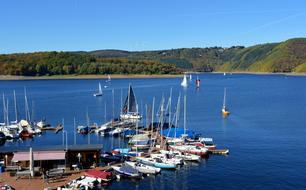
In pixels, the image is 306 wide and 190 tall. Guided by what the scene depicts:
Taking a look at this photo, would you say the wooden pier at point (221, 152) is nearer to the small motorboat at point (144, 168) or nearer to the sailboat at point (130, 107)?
the small motorboat at point (144, 168)

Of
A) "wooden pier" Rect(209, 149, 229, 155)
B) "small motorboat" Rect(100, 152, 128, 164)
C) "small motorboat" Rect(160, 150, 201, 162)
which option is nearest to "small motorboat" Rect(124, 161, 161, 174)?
"small motorboat" Rect(100, 152, 128, 164)

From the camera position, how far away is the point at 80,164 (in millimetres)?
44000

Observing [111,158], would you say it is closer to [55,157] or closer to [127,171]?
[127,171]

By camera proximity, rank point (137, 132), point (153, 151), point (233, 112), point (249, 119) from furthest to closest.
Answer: point (233, 112)
point (249, 119)
point (137, 132)
point (153, 151)

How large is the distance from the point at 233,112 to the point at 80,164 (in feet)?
184

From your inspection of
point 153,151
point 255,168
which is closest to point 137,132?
point 153,151

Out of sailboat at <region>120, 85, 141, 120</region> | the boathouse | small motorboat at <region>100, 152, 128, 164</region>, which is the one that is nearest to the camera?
the boathouse

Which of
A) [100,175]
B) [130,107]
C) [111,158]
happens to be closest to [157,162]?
[111,158]

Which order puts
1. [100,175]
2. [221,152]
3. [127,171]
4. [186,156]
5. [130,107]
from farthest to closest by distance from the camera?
[130,107] < [221,152] < [186,156] < [127,171] < [100,175]

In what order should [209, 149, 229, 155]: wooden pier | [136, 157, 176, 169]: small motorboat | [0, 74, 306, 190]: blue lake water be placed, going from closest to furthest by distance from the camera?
[0, 74, 306, 190]: blue lake water → [136, 157, 176, 169]: small motorboat → [209, 149, 229, 155]: wooden pier

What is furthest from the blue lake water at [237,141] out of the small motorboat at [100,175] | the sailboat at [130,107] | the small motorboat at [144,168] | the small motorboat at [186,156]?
the sailboat at [130,107]

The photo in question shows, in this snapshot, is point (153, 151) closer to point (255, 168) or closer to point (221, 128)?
point (255, 168)

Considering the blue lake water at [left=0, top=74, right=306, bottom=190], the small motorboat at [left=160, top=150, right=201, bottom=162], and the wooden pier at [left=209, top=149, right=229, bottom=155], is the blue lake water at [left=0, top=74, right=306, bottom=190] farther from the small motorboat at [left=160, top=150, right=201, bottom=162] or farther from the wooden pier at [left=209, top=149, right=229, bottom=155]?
the small motorboat at [left=160, top=150, right=201, bottom=162]

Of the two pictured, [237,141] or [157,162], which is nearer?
[157,162]
